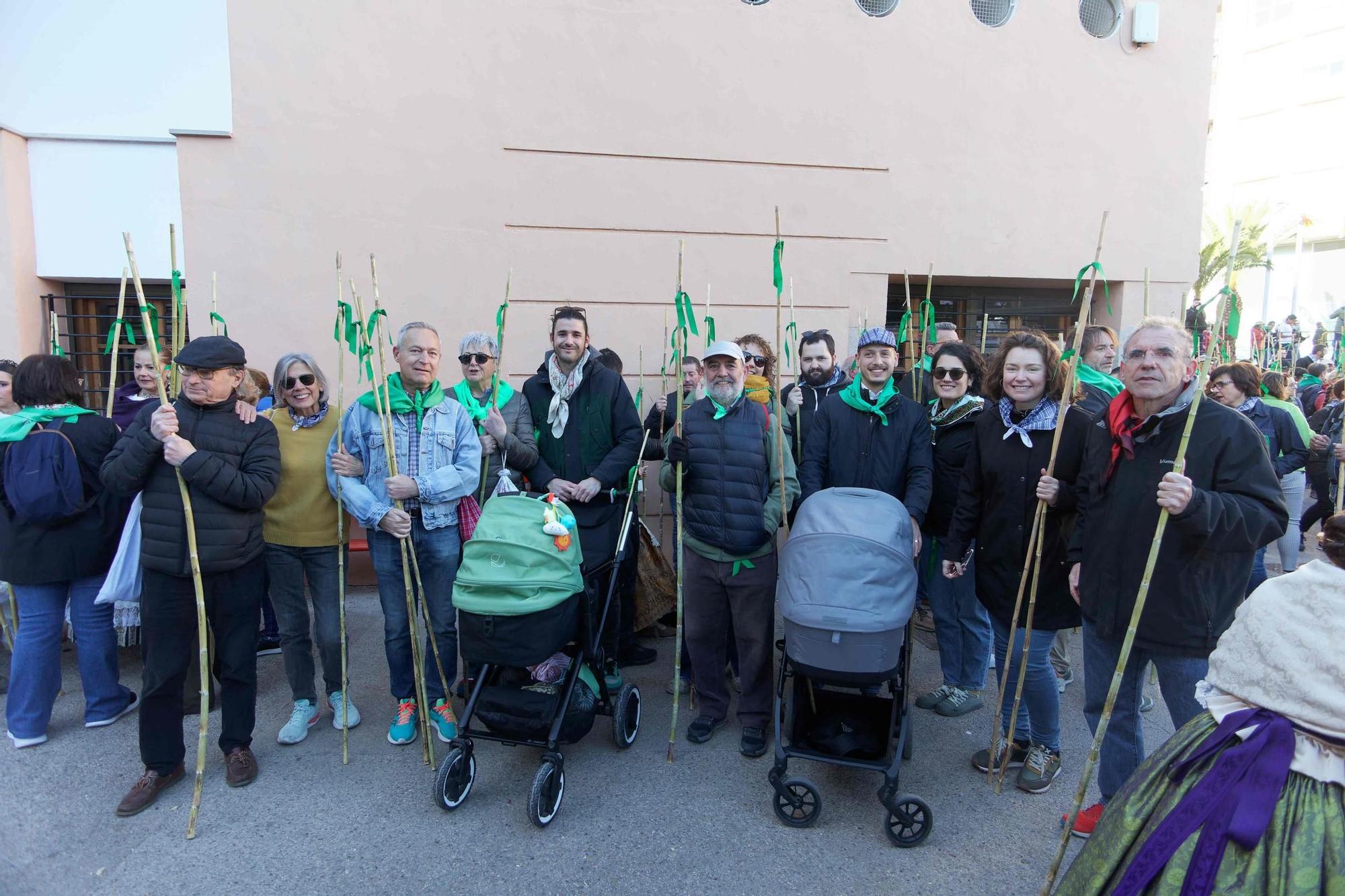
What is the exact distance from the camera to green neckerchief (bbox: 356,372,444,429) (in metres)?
3.62

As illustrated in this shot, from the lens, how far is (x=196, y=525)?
3.11 m

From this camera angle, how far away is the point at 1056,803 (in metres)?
3.19

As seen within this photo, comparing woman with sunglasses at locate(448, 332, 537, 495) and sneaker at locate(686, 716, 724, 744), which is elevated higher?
woman with sunglasses at locate(448, 332, 537, 495)

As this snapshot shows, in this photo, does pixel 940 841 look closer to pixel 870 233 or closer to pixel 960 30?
pixel 870 233

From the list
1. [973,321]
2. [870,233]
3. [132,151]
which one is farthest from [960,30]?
[132,151]

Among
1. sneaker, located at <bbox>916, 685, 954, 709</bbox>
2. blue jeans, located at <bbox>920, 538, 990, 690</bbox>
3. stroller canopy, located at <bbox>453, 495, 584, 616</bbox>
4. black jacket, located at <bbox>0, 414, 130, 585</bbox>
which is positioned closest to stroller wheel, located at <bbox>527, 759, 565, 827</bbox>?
stroller canopy, located at <bbox>453, 495, 584, 616</bbox>

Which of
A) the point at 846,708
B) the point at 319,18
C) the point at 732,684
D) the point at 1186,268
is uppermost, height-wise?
the point at 319,18

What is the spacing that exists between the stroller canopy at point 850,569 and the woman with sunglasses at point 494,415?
157 centimetres

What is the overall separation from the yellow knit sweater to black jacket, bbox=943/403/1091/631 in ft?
10.1

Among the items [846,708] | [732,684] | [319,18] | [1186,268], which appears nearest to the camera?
[846,708]

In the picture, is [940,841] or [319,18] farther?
[319,18]

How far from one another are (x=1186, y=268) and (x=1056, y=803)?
6079mm

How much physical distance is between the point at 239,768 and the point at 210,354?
6.02 ft

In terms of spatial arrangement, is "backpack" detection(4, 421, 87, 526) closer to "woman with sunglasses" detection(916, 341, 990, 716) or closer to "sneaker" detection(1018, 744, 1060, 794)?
"woman with sunglasses" detection(916, 341, 990, 716)
